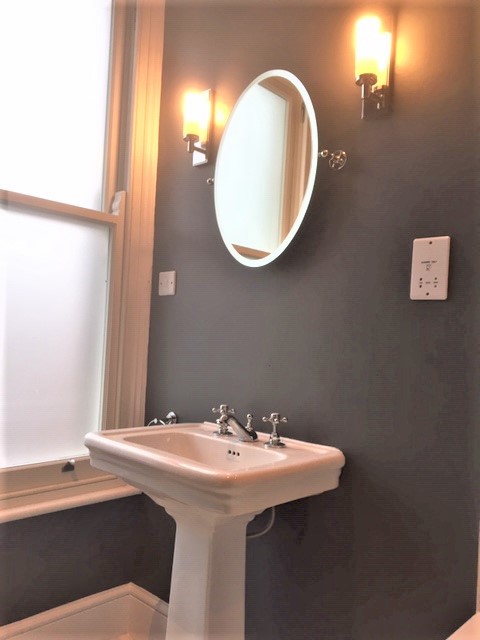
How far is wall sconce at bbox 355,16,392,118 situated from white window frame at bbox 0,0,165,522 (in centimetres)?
92

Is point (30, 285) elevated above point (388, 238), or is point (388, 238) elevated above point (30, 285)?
point (388, 238)

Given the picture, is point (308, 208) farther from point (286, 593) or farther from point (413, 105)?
point (286, 593)

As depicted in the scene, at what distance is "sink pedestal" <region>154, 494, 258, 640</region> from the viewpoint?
45.2 inches

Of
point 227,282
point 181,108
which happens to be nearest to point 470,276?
point 227,282

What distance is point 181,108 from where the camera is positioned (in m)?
1.77

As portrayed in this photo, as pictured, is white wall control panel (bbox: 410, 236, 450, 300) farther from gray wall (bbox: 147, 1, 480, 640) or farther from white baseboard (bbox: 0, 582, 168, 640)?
white baseboard (bbox: 0, 582, 168, 640)

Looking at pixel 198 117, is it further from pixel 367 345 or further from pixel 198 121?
pixel 367 345

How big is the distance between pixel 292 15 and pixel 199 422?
1.23 m

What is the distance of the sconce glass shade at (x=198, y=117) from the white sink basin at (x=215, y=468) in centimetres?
94

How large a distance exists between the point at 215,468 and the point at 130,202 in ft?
3.64

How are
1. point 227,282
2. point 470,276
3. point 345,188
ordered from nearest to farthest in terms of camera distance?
Result: 1. point 470,276
2. point 345,188
3. point 227,282

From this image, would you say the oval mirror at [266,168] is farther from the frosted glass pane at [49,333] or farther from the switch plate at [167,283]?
the frosted glass pane at [49,333]

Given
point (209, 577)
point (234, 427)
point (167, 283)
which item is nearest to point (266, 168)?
point (167, 283)

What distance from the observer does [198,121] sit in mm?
1620
